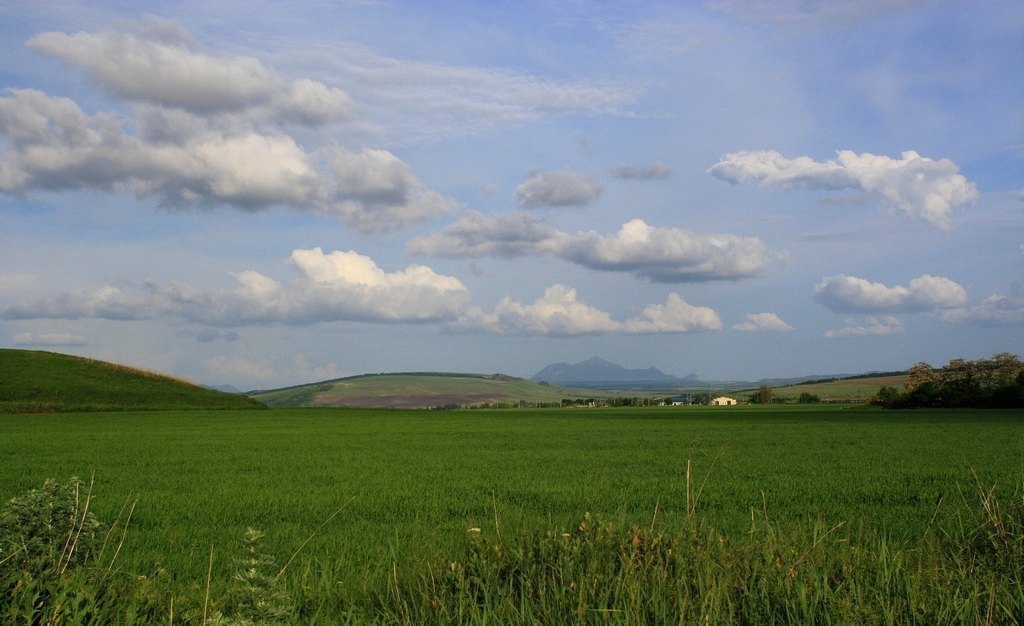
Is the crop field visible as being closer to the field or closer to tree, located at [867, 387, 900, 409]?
tree, located at [867, 387, 900, 409]

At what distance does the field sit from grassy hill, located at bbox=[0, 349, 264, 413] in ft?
108

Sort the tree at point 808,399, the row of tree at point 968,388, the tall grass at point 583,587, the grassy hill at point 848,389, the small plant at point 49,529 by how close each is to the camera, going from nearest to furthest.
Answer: the tall grass at point 583,587 → the small plant at point 49,529 → the row of tree at point 968,388 → the tree at point 808,399 → the grassy hill at point 848,389

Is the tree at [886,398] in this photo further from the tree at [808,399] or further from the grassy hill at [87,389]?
the grassy hill at [87,389]

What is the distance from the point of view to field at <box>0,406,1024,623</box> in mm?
6715

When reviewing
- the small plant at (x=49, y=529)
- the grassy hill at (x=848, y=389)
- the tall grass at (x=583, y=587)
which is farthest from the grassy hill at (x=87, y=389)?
the grassy hill at (x=848, y=389)

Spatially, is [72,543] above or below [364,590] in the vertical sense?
above

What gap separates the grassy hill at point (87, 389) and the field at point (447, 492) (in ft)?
108

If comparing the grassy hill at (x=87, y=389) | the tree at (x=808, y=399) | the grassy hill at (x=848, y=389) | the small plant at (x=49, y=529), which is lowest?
the tree at (x=808, y=399)

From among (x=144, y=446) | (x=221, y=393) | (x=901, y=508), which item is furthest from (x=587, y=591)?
(x=221, y=393)

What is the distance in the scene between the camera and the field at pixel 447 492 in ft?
22.0

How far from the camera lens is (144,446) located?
2995 cm

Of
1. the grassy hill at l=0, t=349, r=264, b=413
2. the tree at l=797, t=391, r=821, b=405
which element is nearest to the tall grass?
the grassy hill at l=0, t=349, r=264, b=413

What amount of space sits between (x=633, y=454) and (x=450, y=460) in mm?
7239

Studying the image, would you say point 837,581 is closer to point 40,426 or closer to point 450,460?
point 450,460
